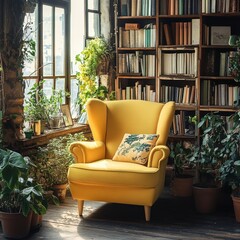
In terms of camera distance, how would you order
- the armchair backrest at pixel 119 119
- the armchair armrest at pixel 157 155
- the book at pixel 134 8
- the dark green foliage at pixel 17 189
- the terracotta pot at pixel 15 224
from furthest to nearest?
the book at pixel 134 8 < the armchair backrest at pixel 119 119 < the armchair armrest at pixel 157 155 < the terracotta pot at pixel 15 224 < the dark green foliage at pixel 17 189

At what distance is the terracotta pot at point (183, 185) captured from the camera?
214 inches

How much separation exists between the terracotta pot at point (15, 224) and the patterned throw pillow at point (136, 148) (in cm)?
121

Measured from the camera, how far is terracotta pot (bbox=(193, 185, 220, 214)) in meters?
4.90

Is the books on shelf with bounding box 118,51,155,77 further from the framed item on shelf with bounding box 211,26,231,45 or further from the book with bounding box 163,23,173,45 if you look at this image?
the framed item on shelf with bounding box 211,26,231,45

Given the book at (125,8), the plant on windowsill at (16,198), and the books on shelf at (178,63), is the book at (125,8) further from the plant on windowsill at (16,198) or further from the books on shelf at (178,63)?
the plant on windowsill at (16,198)

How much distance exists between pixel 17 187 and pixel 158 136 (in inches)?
63.2

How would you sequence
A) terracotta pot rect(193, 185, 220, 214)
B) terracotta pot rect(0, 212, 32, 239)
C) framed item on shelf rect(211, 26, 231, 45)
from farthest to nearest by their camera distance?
framed item on shelf rect(211, 26, 231, 45)
terracotta pot rect(193, 185, 220, 214)
terracotta pot rect(0, 212, 32, 239)

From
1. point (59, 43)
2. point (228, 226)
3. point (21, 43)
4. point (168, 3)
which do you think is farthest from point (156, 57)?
point (228, 226)

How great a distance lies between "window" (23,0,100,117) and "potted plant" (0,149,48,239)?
1.46 m

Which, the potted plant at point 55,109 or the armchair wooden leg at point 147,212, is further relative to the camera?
the potted plant at point 55,109

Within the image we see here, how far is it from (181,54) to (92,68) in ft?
3.51

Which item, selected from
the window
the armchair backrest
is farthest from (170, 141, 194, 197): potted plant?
the window

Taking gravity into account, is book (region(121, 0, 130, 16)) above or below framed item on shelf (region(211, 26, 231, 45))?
above

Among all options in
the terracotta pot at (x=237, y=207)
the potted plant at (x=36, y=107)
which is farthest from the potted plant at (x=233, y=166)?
the potted plant at (x=36, y=107)
